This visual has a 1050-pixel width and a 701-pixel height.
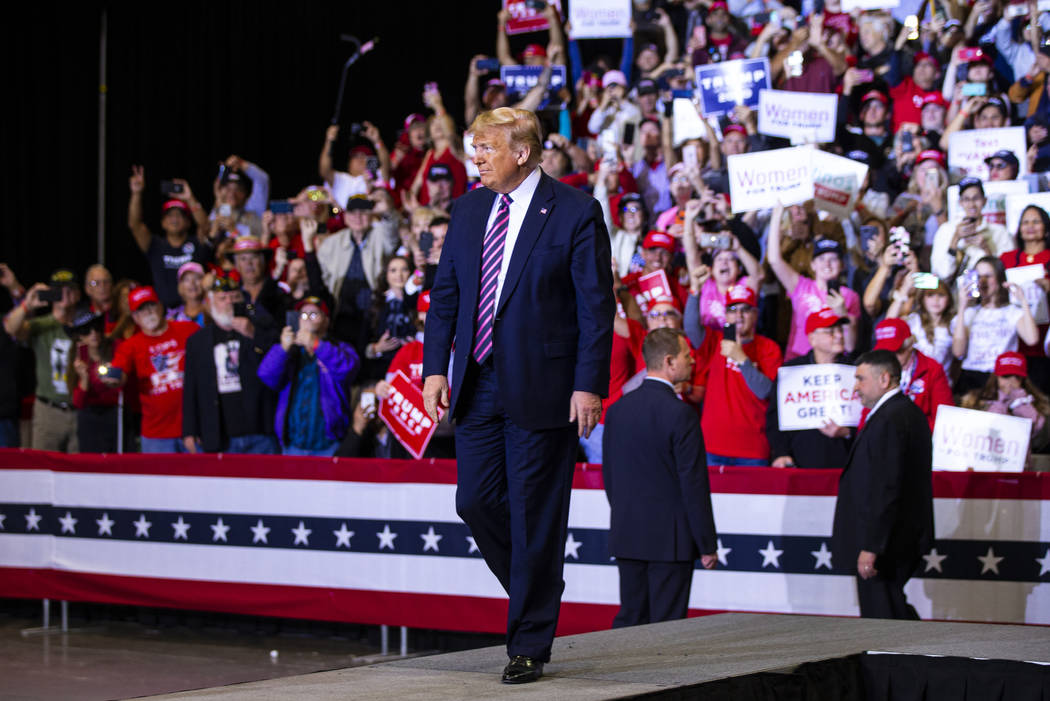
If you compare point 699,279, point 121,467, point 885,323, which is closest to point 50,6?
point 121,467

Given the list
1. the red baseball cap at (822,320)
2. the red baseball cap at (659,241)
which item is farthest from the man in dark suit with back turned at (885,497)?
the red baseball cap at (659,241)

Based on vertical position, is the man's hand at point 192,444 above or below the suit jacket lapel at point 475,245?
below

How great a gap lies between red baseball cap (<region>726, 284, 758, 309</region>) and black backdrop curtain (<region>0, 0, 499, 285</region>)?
9.31 m

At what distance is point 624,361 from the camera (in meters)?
9.17

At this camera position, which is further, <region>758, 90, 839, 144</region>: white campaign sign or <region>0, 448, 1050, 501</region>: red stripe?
<region>758, 90, 839, 144</region>: white campaign sign

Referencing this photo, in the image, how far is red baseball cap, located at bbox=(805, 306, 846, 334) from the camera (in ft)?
28.0

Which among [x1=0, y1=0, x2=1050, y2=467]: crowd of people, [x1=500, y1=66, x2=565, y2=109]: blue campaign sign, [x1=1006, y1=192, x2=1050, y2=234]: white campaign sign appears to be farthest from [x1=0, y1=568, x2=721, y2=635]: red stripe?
[x1=500, y1=66, x2=565, y2=109]: blue campaign sign

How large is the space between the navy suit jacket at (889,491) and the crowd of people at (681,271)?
3.97ft

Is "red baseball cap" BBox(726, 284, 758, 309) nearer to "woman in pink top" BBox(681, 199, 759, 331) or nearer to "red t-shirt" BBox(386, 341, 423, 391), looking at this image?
"woman in pink top" BBox(681, 199, 759, 331)

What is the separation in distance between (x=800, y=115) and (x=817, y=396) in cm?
370

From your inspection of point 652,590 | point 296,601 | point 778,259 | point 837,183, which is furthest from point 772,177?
point 296,601

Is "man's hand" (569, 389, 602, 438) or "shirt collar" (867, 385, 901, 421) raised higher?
"man's hand" (569, 389, 602, 438)

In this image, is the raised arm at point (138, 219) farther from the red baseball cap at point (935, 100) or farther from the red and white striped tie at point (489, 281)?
the red and white striped tie at point (489, 281)

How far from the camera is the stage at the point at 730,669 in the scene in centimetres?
448
